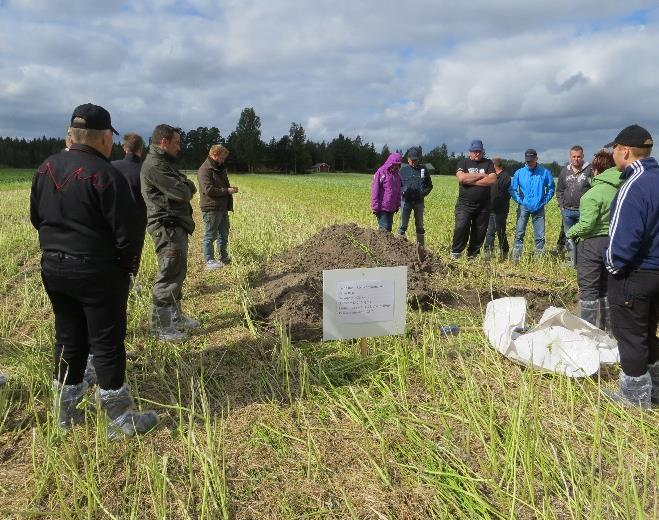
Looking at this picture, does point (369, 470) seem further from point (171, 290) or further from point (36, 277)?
point (36, 277)

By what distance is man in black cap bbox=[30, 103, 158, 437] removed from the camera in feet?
8.91

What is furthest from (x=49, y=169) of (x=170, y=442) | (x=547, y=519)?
(x=547, y=519)

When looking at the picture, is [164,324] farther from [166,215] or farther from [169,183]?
[169,183]

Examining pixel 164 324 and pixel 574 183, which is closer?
pixel 164 324

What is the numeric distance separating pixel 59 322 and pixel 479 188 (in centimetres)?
629

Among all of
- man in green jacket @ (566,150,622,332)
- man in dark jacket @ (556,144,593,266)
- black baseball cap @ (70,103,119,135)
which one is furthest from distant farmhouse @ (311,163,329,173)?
black baseball cap @ (70,103,119,135)

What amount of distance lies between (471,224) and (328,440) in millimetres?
5785

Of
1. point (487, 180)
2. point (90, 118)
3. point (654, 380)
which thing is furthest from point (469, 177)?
point (90, 118)

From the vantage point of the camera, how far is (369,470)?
2.55 m

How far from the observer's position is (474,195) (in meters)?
7.50

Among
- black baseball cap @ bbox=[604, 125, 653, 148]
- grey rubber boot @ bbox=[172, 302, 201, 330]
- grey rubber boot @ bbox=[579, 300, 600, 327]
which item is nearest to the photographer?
black baseball cap @ bbox=[604, 125, 653, 148]

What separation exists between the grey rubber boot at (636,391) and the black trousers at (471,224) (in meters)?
4.59

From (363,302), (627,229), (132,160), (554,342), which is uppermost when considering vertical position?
(132,160)

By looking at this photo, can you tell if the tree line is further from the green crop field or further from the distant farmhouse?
the green crop field
